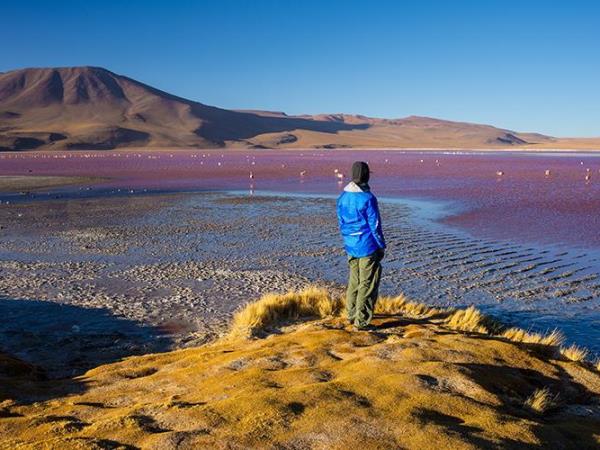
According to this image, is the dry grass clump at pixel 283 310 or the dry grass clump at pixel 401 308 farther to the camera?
the dry grass clump at pixel 401 308

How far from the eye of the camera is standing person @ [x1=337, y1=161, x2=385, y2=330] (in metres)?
6.71

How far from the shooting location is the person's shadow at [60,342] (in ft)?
21.4

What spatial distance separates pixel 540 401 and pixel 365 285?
251cm

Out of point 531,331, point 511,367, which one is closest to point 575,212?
point 531,331

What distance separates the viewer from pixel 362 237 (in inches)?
270

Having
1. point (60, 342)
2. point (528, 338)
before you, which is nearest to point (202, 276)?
point (60, 342)

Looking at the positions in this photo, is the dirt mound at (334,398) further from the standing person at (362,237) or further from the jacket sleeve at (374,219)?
the jacket sleeve at (374,219)

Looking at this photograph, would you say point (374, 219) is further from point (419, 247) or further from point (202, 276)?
point (419, 247)

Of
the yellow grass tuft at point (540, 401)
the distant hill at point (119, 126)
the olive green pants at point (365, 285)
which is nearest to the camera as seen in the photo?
the yellow grass tuft at point (540, 401)

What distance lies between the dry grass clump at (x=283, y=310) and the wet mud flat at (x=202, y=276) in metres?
0.68

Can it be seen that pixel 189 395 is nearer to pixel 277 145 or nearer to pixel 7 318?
pixel 7 318

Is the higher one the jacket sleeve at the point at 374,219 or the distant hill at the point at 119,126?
the distant hill at the point at 119,126

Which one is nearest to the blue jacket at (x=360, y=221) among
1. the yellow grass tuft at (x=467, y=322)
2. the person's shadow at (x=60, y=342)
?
the yellow grass tuft at (x=467, y=322)

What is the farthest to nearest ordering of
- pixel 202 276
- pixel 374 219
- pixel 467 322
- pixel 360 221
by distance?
pixel 202 276 → pixel 467 322 → pixel 360 221 → pixel 374 219
